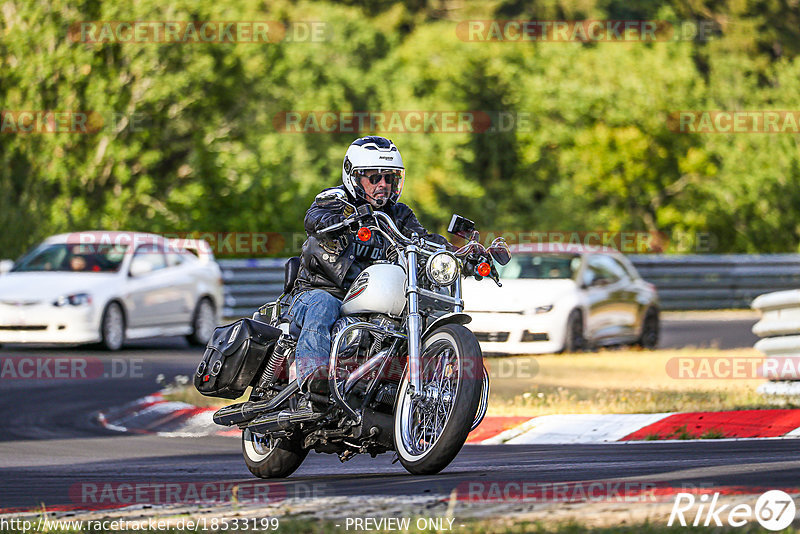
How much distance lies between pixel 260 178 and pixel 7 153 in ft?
20.5

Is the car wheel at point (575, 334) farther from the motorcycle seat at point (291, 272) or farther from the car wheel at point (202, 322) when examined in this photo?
the motorcycle seat at point (291, 272)

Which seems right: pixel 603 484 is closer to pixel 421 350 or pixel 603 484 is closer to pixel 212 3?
pixel 421 350

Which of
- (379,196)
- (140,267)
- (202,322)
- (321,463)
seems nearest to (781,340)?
(321,463)

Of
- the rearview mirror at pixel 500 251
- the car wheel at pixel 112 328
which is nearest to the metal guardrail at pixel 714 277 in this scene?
the car wheel at pixel 112 328

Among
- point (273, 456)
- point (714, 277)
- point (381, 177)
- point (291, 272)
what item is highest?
Result: point (381, 177)

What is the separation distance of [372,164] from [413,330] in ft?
3.94

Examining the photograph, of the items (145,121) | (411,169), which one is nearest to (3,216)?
(145,121)

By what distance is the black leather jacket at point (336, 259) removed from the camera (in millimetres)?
8805

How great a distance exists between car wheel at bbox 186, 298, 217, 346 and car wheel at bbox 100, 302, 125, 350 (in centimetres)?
170

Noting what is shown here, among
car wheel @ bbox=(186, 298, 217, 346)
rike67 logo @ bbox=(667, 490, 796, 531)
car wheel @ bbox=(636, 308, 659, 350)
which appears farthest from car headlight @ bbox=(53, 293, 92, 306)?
rike67 logo @ bbox=(667, 490, 796, 531)

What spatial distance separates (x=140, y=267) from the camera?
838 inches

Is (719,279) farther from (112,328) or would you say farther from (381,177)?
(381,177)

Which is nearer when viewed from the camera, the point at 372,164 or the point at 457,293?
the point at 457,293

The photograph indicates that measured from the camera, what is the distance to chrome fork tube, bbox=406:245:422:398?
8117 mm
